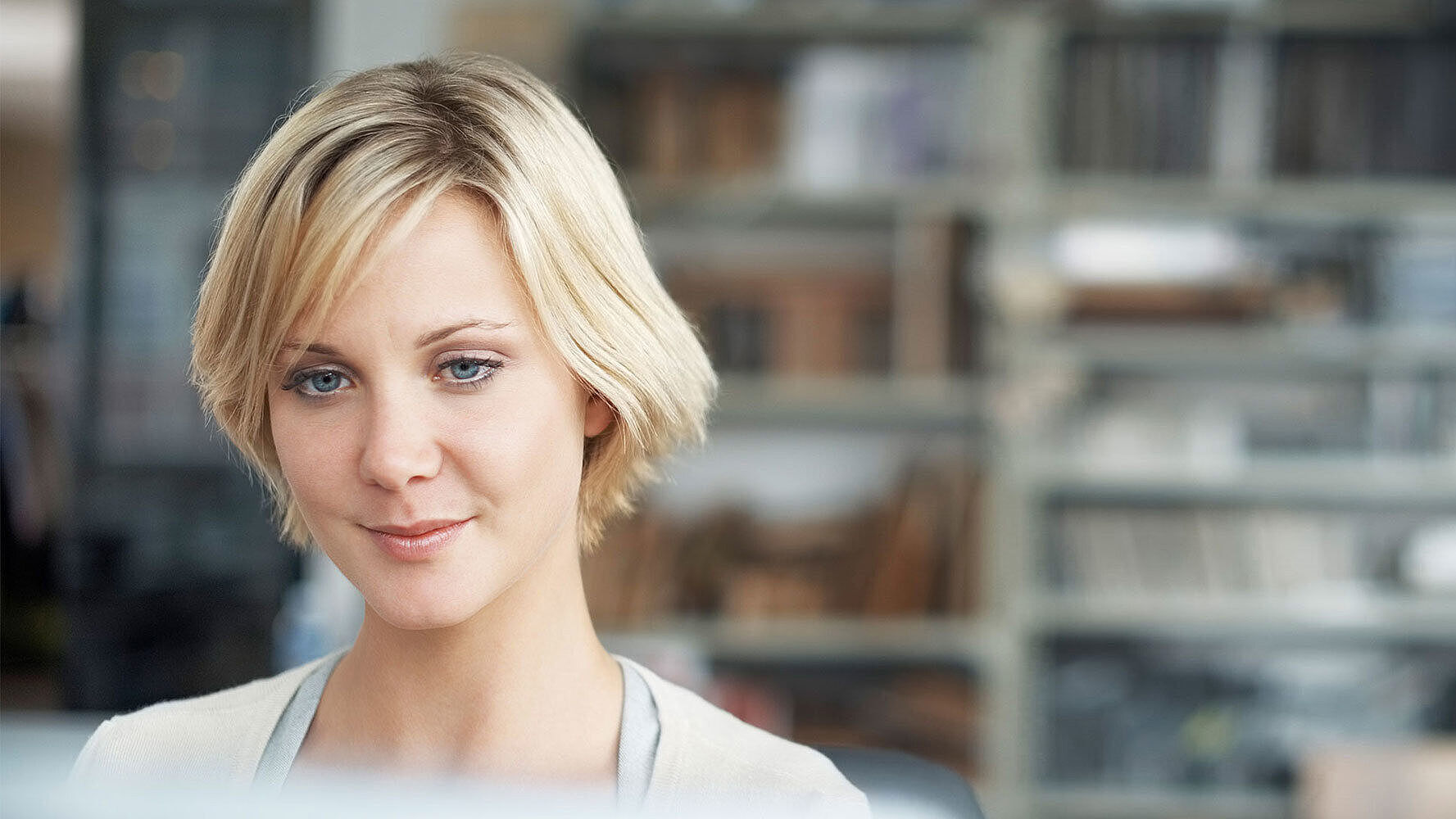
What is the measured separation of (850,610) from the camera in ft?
10.8

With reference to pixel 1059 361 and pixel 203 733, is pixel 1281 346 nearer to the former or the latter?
pixel 1059 361

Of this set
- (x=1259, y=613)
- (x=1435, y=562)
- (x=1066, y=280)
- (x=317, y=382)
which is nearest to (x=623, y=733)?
(x=317, y=382)

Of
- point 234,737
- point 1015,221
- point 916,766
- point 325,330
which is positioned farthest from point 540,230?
point 1015,221

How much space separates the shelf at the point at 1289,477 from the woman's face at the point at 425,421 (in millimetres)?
2695

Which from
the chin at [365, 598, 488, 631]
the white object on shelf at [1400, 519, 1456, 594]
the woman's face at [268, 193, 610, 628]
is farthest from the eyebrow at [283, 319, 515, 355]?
the white object on shelf at [1400, 519, 1456, 594]

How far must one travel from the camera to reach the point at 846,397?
325 cm

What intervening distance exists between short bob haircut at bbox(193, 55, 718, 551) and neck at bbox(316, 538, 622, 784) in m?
0.11

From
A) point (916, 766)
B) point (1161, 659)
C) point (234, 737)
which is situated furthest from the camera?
point (1161, 659)

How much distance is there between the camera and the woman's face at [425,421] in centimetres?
64

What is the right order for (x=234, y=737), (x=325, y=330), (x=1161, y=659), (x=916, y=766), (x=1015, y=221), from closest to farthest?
(x=325, y=330) → (x=234, y=737) → (x=916, y=766) → (x=1015, y=221) → (x=1161, y=659)

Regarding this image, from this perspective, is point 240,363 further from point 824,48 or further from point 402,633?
point 824,48

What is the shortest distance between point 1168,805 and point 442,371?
120 inches

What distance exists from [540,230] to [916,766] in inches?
17.7

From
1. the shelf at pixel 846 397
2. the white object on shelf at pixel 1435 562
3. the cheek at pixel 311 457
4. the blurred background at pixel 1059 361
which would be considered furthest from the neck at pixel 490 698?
the white object on shelf at pixel 1435 562
